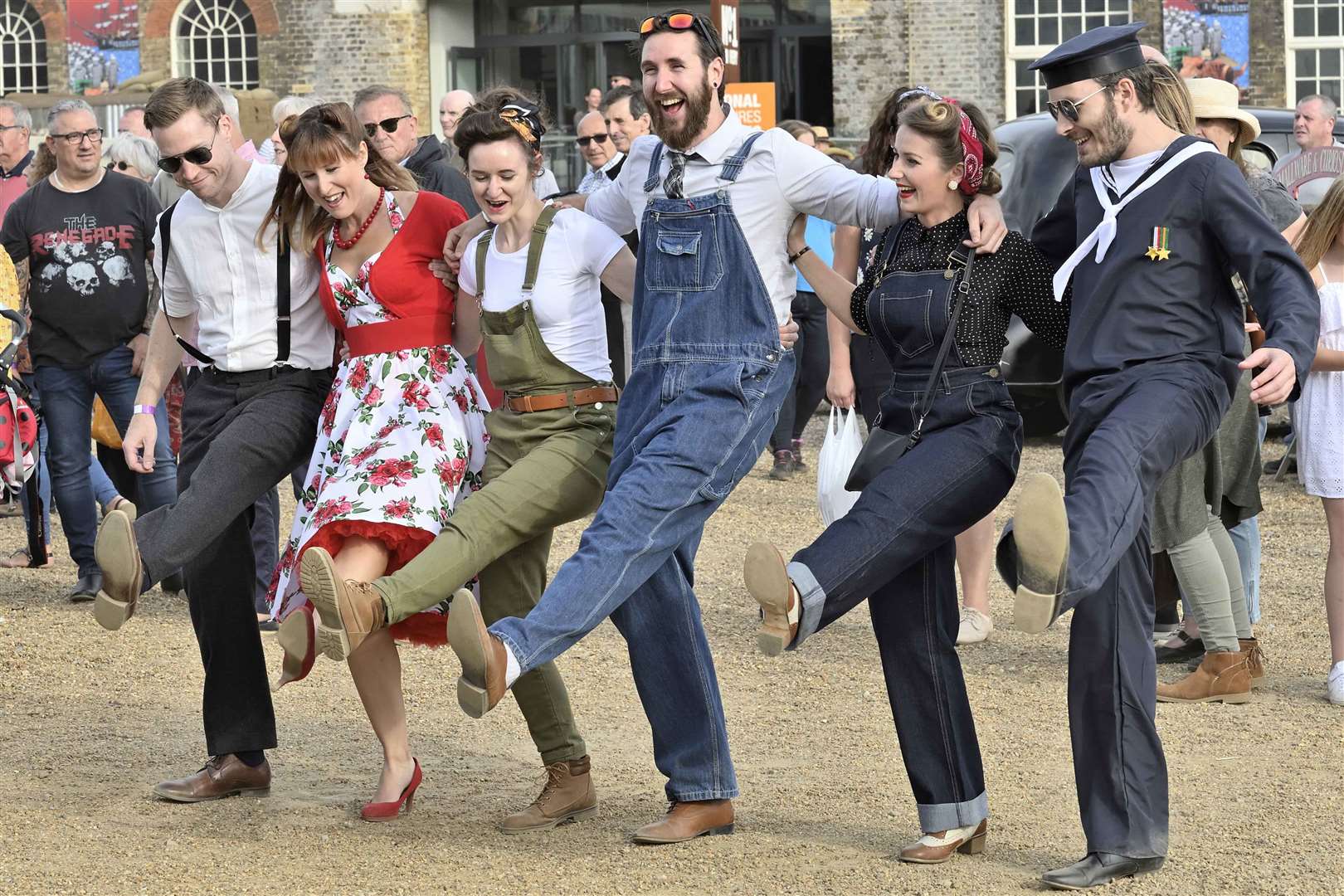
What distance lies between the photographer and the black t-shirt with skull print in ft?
28.2

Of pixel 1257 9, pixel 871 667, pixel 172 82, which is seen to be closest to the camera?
pixel 172 82

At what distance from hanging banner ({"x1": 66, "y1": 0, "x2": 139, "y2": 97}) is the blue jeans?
20.7m

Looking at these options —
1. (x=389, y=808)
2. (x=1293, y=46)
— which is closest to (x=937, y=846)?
(x=389, y=808)

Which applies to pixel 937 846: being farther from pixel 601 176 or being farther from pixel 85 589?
pixel 601 176

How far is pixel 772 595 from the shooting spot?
14.0 feet

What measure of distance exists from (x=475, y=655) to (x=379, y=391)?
3.57 ft

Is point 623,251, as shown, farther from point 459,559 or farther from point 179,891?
point 179,891

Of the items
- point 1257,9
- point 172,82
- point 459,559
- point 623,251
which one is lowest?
point 459,559

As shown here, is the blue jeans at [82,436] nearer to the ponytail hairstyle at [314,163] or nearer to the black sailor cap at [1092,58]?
the ponytail hairstyle at [314,163]

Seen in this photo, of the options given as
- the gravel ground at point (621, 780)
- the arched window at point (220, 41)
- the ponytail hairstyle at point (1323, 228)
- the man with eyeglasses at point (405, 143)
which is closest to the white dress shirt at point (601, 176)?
the man with eyeglasses at point (405, 143)

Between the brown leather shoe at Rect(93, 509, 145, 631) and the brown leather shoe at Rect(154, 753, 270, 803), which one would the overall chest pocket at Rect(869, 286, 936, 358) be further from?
the brown leather shoe at Rect(154, 753, 270, 803)

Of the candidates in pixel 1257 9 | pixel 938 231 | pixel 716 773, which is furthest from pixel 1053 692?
pixel 1257 9

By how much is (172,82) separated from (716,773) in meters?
2.50

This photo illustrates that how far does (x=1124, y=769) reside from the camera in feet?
14.3
